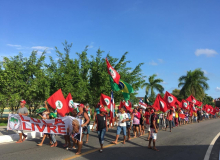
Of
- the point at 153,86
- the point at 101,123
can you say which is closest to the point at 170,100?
the point at 101,123

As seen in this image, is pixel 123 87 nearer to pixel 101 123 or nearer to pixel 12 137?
pixel 101 123

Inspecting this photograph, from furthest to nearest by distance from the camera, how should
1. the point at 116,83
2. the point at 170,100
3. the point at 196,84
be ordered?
1. the point at 196,84
2. the point at 170,100
3. the point at 116,83

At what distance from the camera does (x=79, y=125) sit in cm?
691

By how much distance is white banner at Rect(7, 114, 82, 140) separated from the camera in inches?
272

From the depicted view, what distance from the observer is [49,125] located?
7.95 metres

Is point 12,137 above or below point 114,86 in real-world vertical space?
below

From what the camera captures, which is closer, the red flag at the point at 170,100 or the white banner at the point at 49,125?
the white banner at the point at 49,125

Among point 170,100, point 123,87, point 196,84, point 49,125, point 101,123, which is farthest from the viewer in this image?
point 196,84

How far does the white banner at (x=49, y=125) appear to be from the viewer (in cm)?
692

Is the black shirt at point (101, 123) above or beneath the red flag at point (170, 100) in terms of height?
beneath

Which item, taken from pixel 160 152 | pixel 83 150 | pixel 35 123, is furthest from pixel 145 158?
pixel 35 123

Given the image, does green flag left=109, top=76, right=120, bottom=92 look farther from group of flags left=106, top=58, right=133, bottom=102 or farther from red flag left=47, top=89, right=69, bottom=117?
red flag left=47, top=89, right=69, bottom=117

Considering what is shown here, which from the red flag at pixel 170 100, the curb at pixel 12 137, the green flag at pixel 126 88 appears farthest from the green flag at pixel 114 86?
the red flag at pixel 170 100

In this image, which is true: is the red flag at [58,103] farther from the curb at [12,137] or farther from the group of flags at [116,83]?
the group of flags at [116,83]
